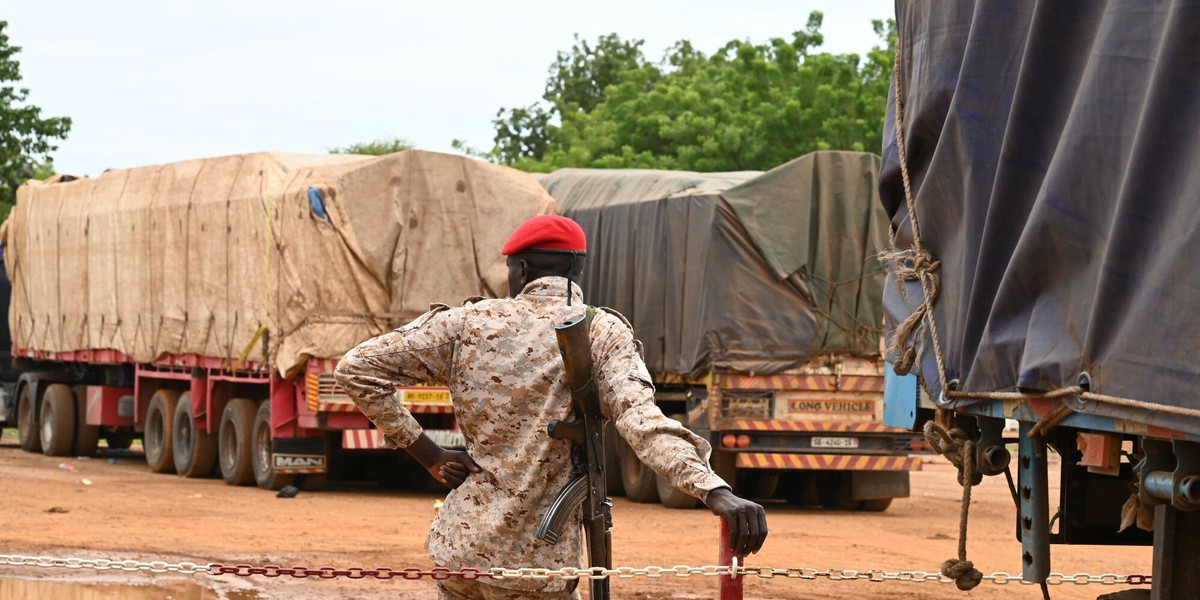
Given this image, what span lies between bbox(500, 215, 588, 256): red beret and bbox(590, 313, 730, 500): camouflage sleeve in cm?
32

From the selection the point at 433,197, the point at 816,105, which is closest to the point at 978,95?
the point at 433,197

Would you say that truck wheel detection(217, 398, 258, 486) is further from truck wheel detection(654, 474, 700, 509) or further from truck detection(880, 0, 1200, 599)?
truck detection(880, 0, 1200, 599)

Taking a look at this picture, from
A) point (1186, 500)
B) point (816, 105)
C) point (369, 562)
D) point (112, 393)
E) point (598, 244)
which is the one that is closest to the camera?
point (1186, 500)

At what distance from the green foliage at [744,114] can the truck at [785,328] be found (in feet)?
57.4

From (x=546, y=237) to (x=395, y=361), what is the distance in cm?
59

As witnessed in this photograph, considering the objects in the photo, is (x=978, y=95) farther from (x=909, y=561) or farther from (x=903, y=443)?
(x=903, y=443)

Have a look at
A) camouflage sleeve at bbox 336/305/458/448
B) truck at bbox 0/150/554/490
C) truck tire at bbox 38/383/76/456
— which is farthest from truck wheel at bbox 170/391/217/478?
camouflage sleeve at bbox 336/305/458/448

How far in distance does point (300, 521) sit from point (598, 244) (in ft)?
18.6

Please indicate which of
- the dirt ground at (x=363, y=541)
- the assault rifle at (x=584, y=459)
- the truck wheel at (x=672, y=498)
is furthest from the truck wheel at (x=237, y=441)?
the assault rifle at (x=584, y=459)

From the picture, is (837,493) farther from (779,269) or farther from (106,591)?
(106,591)

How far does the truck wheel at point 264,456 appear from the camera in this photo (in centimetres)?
1759

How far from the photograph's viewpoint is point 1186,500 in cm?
451

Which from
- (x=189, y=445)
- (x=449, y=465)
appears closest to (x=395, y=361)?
(x=449, y=465)

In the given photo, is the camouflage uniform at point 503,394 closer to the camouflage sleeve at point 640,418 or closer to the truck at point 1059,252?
the camouflage sleeve at point 640,418
